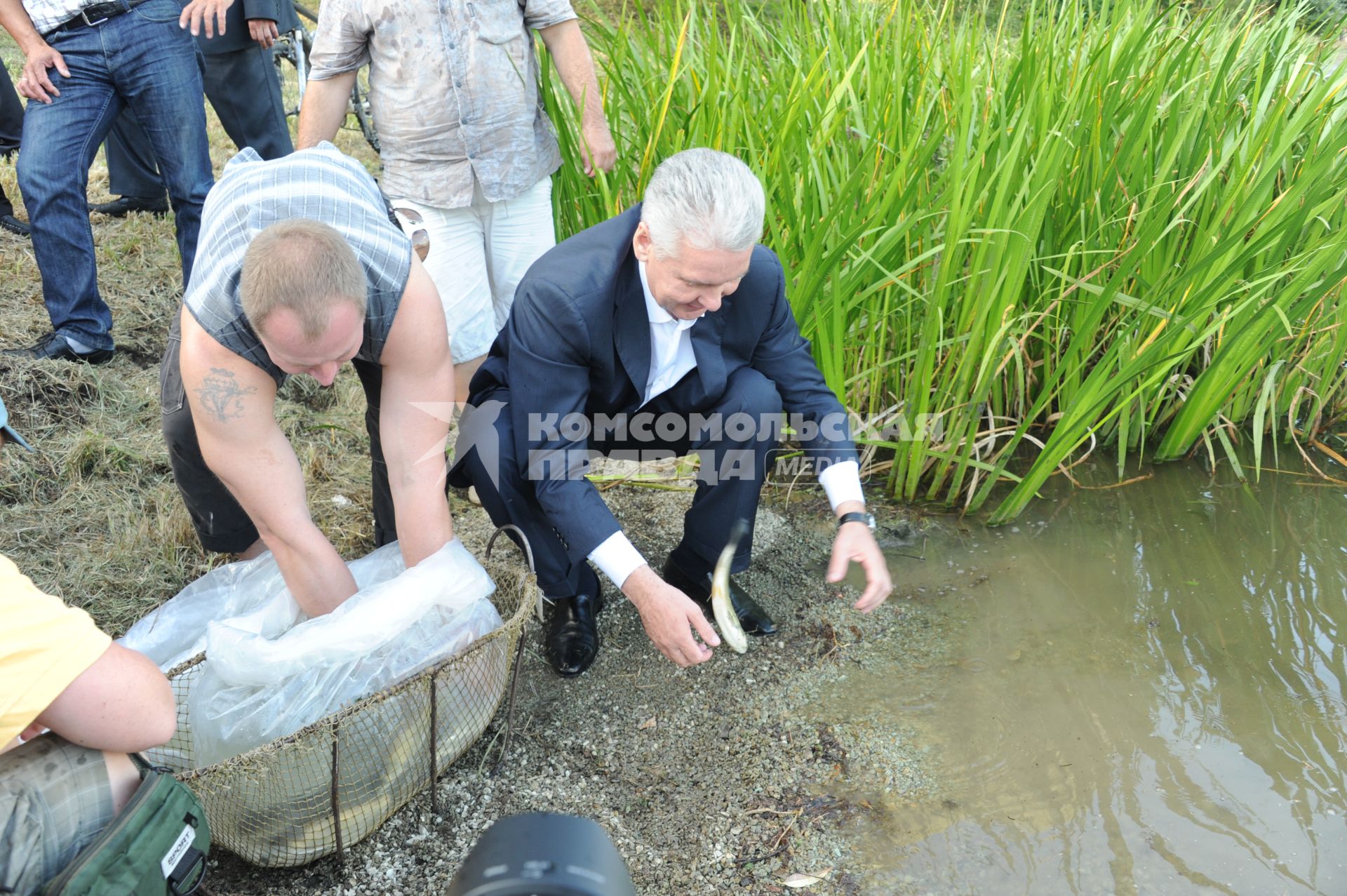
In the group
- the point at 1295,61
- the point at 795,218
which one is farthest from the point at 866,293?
the point at 1295,61

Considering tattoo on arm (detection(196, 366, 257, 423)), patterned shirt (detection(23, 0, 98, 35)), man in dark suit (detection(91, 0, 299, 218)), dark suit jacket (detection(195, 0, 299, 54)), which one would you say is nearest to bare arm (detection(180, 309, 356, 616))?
tattoo on arm (detection(196, 366, 257, 423))

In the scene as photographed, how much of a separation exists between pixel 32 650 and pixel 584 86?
1.90 m

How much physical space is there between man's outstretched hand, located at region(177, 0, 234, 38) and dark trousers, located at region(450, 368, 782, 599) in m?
1.69

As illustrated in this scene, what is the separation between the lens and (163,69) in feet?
8.92

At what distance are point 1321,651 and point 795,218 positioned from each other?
56.7 inches

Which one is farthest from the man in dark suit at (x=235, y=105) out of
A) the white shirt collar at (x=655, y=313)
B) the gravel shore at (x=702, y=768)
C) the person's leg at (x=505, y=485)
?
the gravel shore at (x=702, y=768)

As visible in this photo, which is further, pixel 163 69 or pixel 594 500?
pixel 163 69

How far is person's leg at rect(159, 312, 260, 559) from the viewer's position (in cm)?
182

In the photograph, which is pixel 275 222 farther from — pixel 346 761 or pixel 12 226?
pixel 12 226

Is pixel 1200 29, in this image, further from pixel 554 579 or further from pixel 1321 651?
pixel 554 579

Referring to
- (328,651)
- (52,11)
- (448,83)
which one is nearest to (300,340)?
(328,651)

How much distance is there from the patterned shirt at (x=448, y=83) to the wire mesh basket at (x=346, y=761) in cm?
121

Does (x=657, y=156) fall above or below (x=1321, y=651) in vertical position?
above

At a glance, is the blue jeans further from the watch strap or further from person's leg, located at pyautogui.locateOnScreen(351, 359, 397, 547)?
the watch strap
